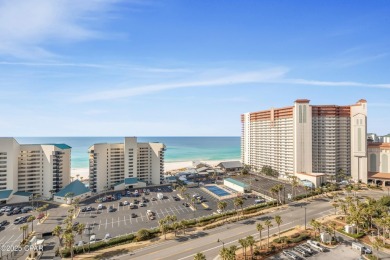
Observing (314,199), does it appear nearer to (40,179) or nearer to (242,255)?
(242,255)

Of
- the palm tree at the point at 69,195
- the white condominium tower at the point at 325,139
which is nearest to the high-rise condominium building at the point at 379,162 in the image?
the white condominium tower at the point at 325,139

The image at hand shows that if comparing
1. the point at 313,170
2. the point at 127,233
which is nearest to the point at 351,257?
the point at 127,233

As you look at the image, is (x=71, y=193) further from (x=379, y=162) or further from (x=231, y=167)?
(x=379, y=162)

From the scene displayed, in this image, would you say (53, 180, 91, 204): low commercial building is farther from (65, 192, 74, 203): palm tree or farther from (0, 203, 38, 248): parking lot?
(0, 203, 38, 248): parking lot

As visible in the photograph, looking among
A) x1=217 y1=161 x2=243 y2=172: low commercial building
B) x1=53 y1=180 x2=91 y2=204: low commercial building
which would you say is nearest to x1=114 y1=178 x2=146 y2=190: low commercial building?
x1=53 y1=180 x2=91 y2=204: low commercial building

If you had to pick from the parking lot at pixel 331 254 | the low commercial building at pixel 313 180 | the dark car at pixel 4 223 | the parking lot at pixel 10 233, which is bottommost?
the parking lot at pixel 10 233

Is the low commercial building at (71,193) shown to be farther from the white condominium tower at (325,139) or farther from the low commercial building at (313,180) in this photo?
the white condominium tower at (325,139)

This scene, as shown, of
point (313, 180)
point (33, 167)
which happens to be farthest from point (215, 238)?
point (33, 167)
